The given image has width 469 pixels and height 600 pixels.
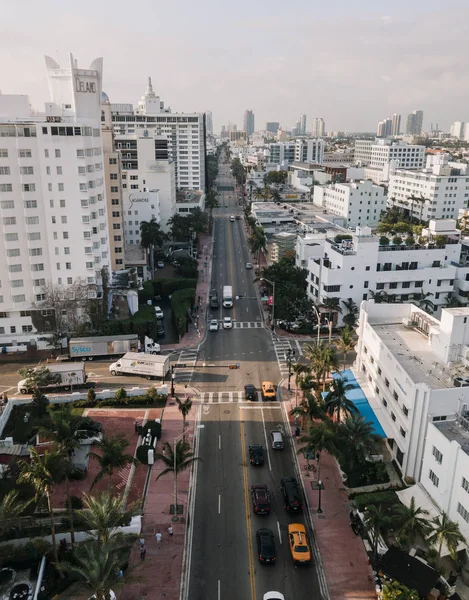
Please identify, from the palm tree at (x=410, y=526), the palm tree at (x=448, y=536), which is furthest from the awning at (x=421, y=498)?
the palm tree at (x=448, y=536)

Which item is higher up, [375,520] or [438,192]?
[438,192]

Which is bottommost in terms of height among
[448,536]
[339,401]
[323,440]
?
[448,536]

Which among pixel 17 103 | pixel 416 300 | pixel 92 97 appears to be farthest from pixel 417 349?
pixel 17 103

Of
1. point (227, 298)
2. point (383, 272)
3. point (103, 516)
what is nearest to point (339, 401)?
point (103, 516)

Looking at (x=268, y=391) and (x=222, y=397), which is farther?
(x=222, y=397)

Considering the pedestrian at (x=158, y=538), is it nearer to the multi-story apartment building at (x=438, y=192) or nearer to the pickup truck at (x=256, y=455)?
the pickup truck at (x=256, y=455)

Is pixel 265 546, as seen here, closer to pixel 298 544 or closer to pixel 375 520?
pixel 298 544
